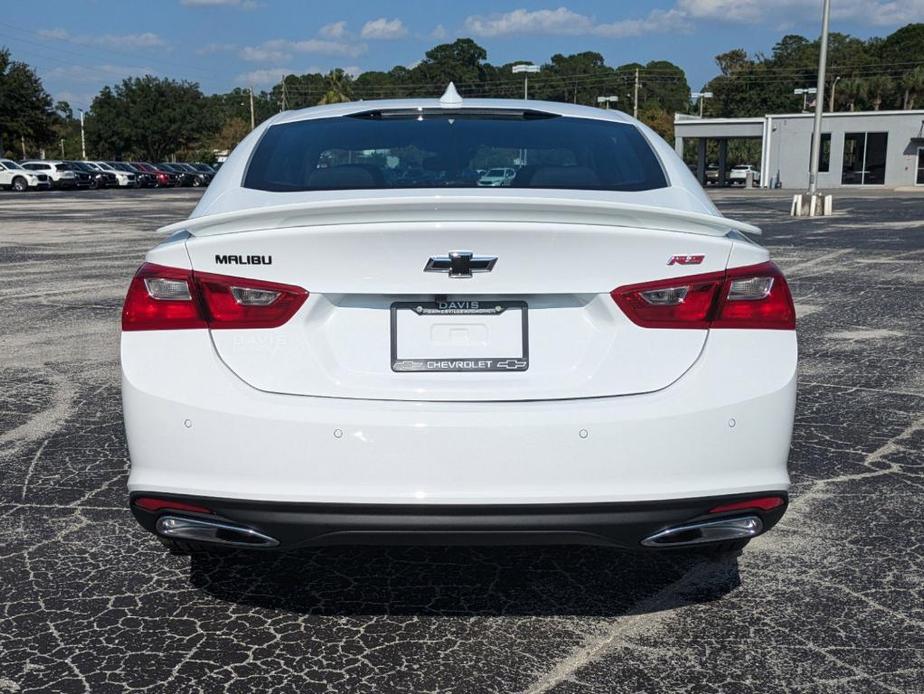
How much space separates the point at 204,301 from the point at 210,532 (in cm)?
65

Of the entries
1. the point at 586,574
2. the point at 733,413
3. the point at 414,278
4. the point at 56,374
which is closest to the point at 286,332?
the point at 414,278

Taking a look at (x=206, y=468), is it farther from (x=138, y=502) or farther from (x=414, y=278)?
(x=414, y=278)

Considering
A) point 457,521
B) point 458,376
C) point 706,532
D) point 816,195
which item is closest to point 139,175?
point 816,195

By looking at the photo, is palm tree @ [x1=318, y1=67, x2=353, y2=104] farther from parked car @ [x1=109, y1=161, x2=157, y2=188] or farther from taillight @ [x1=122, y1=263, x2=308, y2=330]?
taillight @ [x1=122, y1=263, x2=308, y2=330]

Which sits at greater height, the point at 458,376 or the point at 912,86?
the point at 912,86

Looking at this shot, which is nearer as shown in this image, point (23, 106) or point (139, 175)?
point (139, 175)

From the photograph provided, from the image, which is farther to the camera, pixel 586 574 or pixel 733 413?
pixel 586 574

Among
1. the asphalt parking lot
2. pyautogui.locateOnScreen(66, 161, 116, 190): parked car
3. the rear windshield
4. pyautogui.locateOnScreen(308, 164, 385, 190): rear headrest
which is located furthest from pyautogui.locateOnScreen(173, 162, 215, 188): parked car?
pyautogui.locateOnScreen(308, 164, 385, 190): rear headrest

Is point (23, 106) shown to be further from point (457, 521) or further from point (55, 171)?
point (457, 521)

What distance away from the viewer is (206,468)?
8.94 feet

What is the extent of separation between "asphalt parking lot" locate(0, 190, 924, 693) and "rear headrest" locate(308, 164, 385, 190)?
4.52 feet

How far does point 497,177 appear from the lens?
11.7 feet

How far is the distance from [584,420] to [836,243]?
16797 mm

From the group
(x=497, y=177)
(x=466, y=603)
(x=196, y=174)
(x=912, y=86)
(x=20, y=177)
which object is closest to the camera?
(x=466, y=603)
